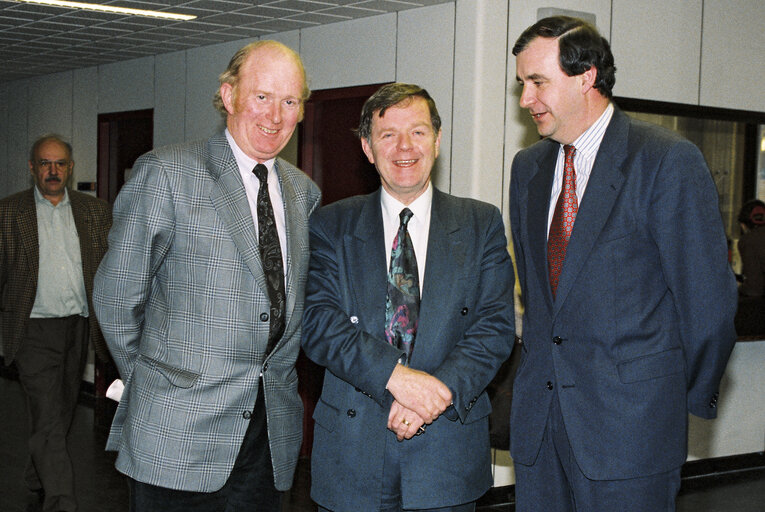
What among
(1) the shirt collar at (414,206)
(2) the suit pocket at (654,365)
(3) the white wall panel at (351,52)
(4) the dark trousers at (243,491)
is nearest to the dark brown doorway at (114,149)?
(3) the white wall panel at (351,52)

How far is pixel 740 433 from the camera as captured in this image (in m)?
6.45

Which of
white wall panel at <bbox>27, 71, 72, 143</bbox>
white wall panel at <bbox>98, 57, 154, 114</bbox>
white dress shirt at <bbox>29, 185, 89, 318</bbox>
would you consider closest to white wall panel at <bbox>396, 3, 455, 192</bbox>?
white dress shirt at <bbox>29, 185, 89, 318</bbox>

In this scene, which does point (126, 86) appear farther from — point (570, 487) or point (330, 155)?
point (570, 487)

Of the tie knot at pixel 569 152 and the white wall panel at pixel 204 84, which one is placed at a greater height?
Result: the white wall panel at pixel 204 84

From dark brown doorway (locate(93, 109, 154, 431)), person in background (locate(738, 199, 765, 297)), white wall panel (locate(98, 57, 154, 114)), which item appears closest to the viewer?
person in background (locate(738, 199, 765, 297))

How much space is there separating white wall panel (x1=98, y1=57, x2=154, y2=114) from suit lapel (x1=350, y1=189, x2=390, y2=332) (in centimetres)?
588

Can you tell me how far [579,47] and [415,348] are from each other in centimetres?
104

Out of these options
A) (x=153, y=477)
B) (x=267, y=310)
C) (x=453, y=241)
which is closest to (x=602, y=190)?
(x=453, y=241)

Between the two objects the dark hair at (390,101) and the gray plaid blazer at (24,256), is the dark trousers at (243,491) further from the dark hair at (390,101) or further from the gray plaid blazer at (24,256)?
the gray plaid blazer at (24,256)

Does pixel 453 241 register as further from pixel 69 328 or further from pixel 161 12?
pixel 161 12

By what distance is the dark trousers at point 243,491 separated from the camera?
2691 millimetres

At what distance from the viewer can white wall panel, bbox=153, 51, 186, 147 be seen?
7832mm

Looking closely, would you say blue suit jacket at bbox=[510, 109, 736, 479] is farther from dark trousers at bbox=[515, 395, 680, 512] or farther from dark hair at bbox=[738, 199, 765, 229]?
dark hair at bbox=[738, 199, 765, 229]

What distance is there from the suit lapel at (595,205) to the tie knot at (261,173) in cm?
99
